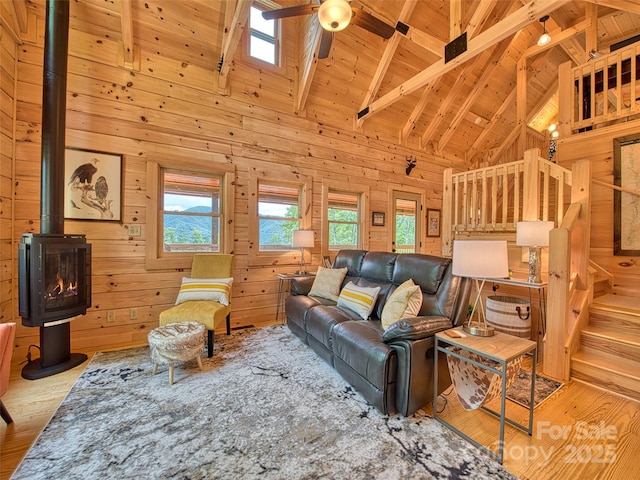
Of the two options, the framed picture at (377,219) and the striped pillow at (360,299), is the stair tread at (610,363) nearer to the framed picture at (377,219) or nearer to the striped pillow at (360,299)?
the striped pillow at (360,299)

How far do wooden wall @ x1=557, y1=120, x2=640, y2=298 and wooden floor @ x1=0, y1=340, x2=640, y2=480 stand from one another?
1.92 metres

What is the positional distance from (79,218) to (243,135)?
84.9 inches

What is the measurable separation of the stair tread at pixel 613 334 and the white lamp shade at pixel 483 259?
1.60 metres

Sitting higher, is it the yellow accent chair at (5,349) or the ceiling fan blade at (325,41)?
the ceiling fan blade at (325,41)

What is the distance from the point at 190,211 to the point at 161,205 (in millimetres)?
337

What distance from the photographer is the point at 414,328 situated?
1776 millimetres

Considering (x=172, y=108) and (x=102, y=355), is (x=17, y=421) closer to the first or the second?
(x=102, y=355)

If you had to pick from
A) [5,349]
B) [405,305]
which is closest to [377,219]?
[405,305]

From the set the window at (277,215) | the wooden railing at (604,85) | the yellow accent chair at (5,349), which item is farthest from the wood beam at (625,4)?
the yellow accent chair at (5,349)

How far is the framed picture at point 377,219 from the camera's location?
5023mm

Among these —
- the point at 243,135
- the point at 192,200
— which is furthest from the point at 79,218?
the point at 243,135

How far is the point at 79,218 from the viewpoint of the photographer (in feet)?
9.46

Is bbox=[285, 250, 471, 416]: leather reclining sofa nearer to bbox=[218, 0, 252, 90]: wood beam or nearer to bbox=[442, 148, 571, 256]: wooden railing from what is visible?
bbox=[442, 148, 571, 256]: wooden railing

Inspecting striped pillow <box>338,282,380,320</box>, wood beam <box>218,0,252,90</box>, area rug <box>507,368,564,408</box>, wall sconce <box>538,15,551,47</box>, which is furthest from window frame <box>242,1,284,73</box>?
area rug <box>507,368,564,408</box>
